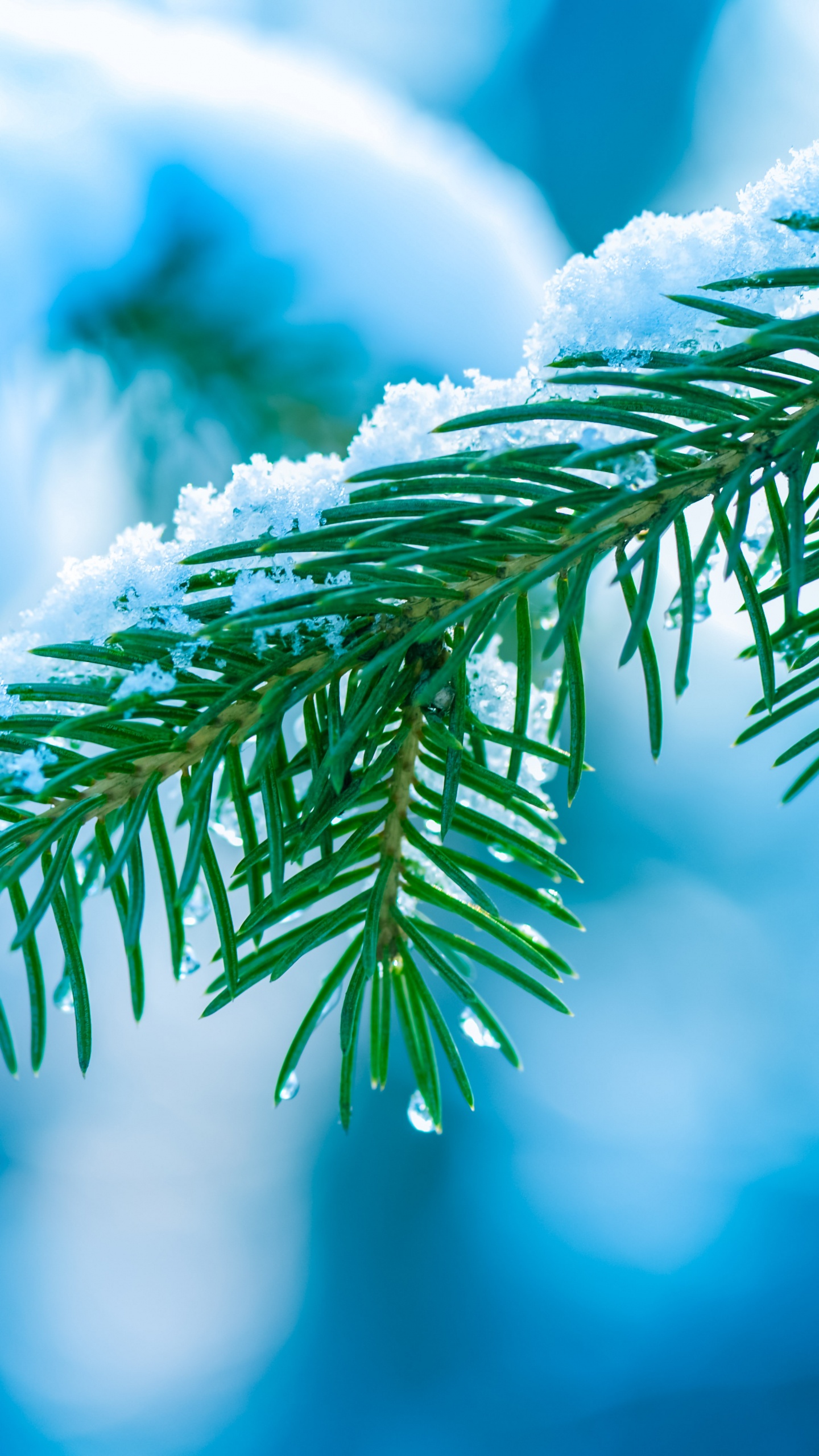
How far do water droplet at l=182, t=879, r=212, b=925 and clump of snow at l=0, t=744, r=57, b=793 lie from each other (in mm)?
105

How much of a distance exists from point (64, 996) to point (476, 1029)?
A: 17 centimetres

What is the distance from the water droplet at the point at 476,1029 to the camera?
0.34 m

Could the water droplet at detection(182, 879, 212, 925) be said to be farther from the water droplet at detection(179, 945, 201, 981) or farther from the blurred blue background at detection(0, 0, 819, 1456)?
the blurred blue background at detection(0, 0, 819, 1456)

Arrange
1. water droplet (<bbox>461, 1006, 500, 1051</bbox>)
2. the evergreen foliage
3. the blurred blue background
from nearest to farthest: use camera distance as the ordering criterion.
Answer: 1. the evergreen foliage
2. water droplet (<bbox>461, 1006, 500, 1051</bbox>)
3. the blurred blue background

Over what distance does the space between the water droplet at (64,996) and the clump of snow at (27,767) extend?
8 centimetres

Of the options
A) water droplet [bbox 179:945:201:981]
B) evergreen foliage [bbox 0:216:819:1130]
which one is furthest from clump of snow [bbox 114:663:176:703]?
water droplet [bbox 179:945:201:981]

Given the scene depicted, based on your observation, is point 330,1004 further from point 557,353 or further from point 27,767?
point 557,353

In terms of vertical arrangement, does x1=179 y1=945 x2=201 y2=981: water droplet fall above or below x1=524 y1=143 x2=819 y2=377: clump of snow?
below

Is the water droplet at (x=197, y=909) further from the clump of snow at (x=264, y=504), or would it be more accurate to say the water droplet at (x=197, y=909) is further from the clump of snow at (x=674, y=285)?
the clump of snow at (x=674, y=285)

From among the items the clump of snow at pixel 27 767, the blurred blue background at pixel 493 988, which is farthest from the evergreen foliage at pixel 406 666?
the blurred blue background at pixel 493 988

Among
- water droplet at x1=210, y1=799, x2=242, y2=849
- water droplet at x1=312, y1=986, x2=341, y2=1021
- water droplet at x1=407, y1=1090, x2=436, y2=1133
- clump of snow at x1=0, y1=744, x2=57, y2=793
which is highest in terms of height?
water droplet at x1=210, y1=799, x2=242, y2=849

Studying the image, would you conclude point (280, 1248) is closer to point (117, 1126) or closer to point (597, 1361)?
point (117, 1126)

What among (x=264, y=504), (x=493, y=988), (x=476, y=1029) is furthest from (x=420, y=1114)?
(x=493, y=988)

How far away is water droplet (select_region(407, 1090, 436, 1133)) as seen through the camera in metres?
0.34
